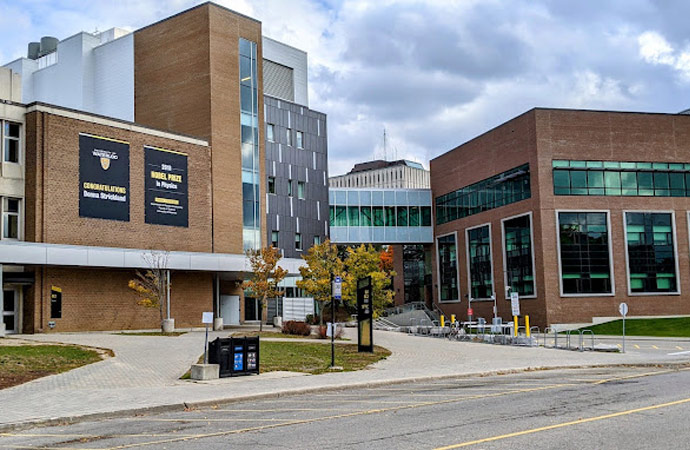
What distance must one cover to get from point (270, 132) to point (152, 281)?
75.0ft

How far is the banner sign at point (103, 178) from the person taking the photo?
39.8m

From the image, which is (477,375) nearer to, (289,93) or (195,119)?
(195,119)

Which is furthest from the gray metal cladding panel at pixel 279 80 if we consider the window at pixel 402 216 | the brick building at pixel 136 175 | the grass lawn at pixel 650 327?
the grass lawn at pixel 650 327

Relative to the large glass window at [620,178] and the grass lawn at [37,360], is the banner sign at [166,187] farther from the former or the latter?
the large glass window at [620,178]

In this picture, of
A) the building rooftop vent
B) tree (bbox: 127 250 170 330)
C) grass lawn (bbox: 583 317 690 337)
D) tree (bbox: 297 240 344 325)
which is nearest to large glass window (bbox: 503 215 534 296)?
grass lawn (bbox: 583 317 690 337)

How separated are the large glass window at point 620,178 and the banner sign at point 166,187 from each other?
27.6m

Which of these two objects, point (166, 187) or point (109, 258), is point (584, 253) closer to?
point (166, 187)

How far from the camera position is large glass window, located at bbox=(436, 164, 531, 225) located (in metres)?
57.6

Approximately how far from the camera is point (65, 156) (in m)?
39.0

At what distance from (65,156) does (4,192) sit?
355 cm

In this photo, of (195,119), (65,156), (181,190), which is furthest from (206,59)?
(65,156)

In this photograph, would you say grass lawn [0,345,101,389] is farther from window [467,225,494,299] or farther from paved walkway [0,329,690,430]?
window [467,225,494,299]

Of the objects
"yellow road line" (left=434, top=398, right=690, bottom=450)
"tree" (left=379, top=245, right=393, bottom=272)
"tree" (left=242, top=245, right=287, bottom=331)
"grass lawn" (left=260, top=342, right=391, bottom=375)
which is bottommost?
"grass lawn" (left=260, top=342, right=391, bottom=375)

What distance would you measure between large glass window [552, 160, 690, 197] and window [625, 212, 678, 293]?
6.49 ft
